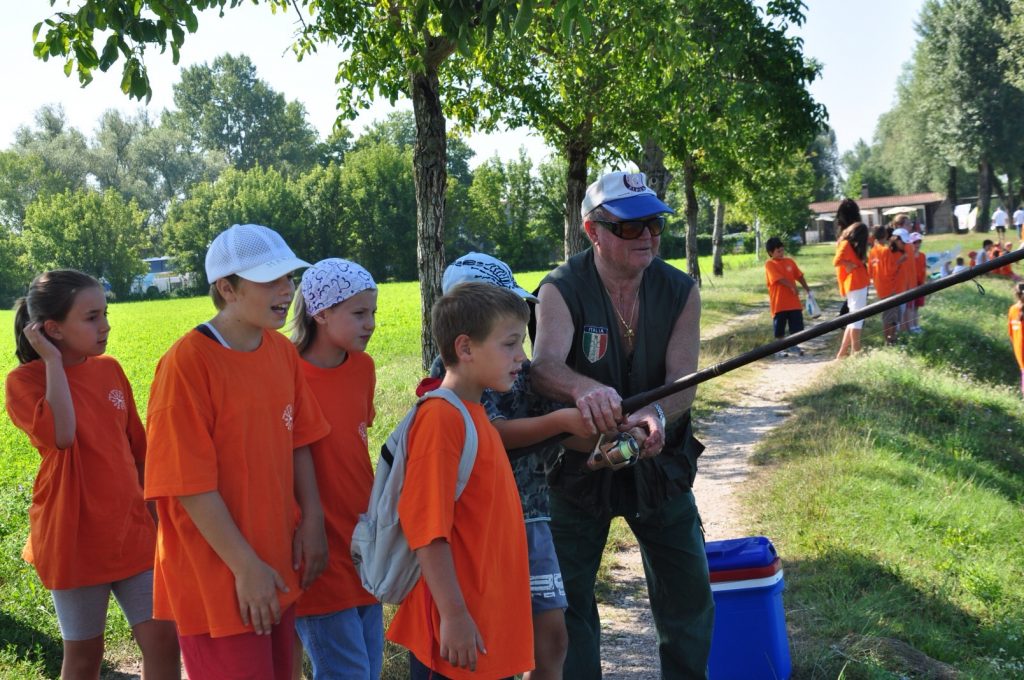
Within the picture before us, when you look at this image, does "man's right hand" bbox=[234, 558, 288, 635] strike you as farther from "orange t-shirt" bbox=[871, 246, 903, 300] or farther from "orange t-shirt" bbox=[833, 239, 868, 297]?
"orange t-shirt" bbox=[871, 246, 903, 300]

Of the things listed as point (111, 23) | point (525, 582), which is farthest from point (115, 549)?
point (111, 23)

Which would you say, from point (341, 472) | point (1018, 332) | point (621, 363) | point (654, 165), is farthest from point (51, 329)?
point (654, 165)

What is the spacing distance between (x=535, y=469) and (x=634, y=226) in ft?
3.19

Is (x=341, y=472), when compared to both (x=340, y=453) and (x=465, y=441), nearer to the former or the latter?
(x=340, y=453)

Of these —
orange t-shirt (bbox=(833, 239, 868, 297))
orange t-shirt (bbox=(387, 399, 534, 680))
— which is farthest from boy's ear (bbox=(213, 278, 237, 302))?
orange t-shirt (bbox=(833, 239, 868, 297))

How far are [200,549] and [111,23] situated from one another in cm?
339

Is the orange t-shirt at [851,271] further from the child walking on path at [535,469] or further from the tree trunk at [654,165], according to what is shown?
the child walking on path at [535,469]

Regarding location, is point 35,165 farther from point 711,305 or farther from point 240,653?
point 240,653

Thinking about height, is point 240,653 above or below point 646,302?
below

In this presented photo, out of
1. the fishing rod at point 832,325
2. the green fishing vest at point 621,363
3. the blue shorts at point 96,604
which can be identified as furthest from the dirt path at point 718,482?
the blue shorts at point 96,604

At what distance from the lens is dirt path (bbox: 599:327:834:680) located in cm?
522

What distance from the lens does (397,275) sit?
69.2 m

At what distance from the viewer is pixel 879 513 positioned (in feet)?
23.7

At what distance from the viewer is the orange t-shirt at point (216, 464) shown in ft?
9.91
